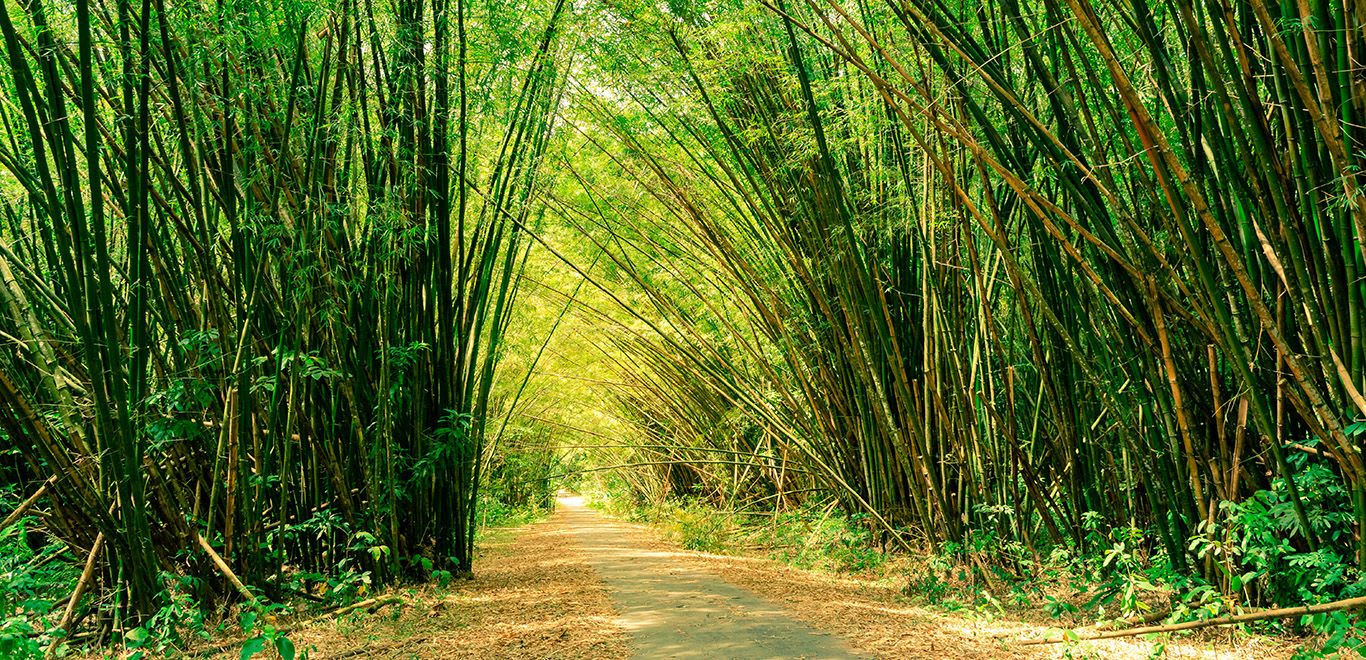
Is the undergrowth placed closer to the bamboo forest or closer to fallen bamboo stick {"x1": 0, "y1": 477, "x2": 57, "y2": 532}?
the bamboo forest

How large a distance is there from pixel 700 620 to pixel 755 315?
2452mm

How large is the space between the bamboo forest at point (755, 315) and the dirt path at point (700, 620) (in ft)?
0.13

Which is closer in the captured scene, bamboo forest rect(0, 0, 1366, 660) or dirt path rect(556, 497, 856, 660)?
bamboo forest rect(0, 0, 1366, 660)

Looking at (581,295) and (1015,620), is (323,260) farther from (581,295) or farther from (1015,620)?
(581,295)

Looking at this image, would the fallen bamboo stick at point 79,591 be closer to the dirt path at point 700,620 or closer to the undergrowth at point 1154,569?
the dirt path at point 700,620

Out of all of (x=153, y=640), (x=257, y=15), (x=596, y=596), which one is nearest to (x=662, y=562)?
(x=596, y=596)

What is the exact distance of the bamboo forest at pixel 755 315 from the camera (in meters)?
2.01

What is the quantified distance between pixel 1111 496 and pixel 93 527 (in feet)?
10.5

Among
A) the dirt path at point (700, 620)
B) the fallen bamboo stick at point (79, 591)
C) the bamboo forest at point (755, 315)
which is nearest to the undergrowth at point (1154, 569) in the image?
the bamboo forest at point (755, 315)

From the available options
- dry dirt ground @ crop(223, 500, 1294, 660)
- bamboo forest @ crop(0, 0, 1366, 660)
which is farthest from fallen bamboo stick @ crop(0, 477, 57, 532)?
dry dirt ground @ crop(223, 500, 1294, 660)

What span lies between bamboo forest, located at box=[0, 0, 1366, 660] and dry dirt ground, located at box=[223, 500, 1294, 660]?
0.10 feet

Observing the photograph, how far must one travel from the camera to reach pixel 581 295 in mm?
8844

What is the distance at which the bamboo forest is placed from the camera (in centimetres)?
201

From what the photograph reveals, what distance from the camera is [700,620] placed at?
3.13m
